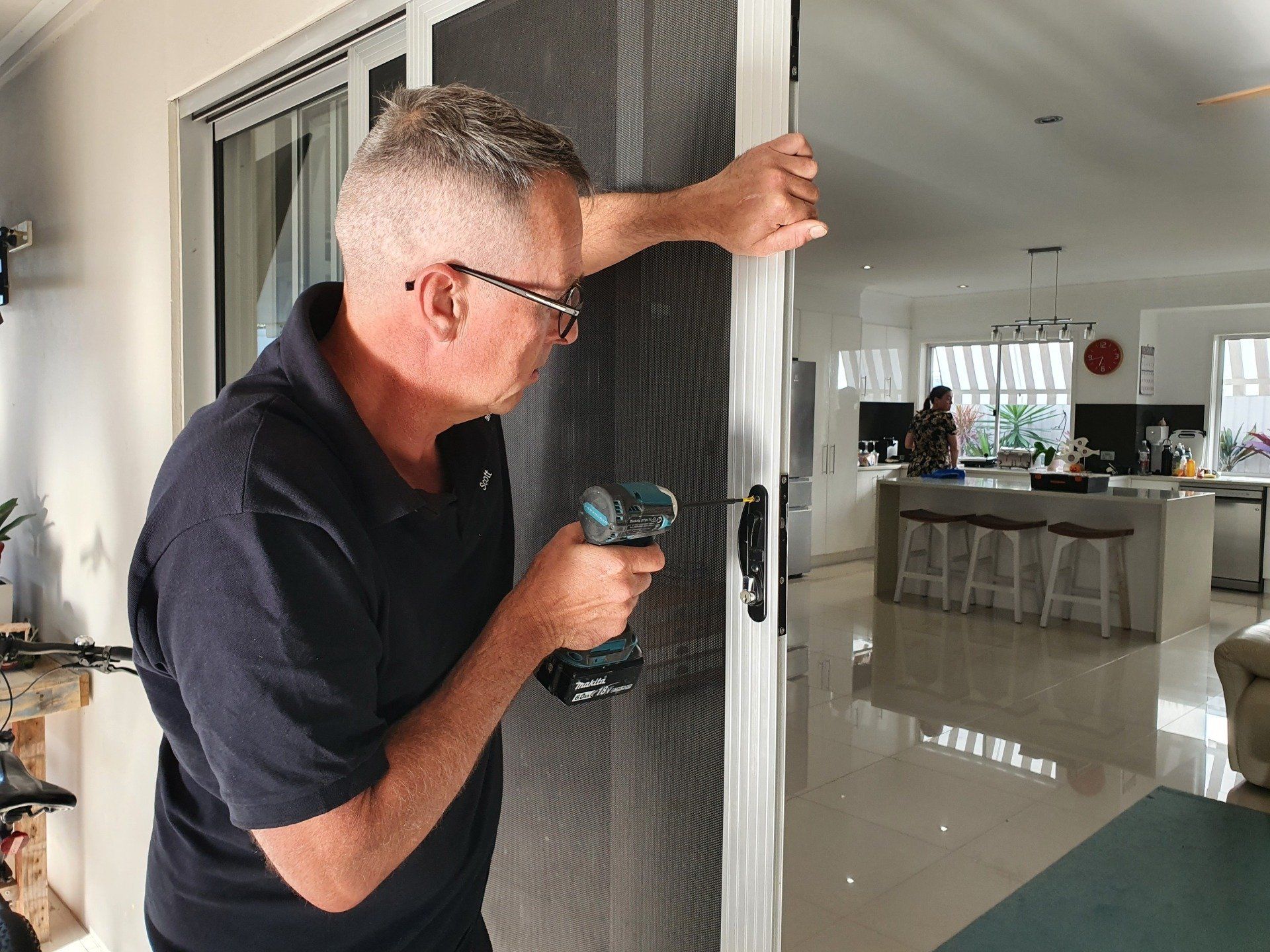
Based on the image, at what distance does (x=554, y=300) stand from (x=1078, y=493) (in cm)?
631

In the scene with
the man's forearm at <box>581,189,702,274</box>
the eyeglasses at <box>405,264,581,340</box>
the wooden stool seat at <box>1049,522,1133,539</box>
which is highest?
the man's forearm at <box>581,189,702,274</box>

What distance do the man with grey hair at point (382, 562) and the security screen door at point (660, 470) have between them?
0.42ft

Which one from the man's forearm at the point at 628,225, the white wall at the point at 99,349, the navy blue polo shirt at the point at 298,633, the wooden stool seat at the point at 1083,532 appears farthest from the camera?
the wooden stool seat at the point at 1083,532

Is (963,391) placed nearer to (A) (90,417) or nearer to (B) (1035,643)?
(B) (1035,643)

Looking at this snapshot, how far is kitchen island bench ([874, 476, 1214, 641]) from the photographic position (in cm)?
609

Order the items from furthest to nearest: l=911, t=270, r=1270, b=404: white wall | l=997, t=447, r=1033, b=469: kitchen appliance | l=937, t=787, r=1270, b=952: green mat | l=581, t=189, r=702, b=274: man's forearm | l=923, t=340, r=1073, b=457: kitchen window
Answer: l=923, t=340, r=1073, b=457: kitchen window < l=997, t=447, r=1033, b=469: kitchen appliance < l=911, t=270, r=1270, b=404: white wall < l=937, t=787, r=1270, b=952: green mat < l=581, t=189, r=702, b=274: man's forearm

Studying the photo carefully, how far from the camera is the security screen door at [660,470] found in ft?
3.91

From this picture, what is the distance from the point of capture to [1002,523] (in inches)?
261

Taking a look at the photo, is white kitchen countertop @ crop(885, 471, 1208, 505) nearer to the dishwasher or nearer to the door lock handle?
the dishwasher

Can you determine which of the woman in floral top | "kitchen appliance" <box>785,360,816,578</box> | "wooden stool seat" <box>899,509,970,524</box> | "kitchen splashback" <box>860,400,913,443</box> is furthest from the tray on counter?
"kitchen splashback" <box>860,400,913,443</box>

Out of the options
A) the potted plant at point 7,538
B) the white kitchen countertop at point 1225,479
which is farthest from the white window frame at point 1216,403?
the potted plant at point 7,538

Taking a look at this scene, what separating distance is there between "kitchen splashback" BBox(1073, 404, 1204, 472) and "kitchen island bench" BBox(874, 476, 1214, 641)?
2.69 m

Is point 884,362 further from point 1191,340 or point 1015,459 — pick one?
point 1191,340

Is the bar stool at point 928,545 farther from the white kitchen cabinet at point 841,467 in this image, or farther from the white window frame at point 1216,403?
the white window frame at point 1216,403
